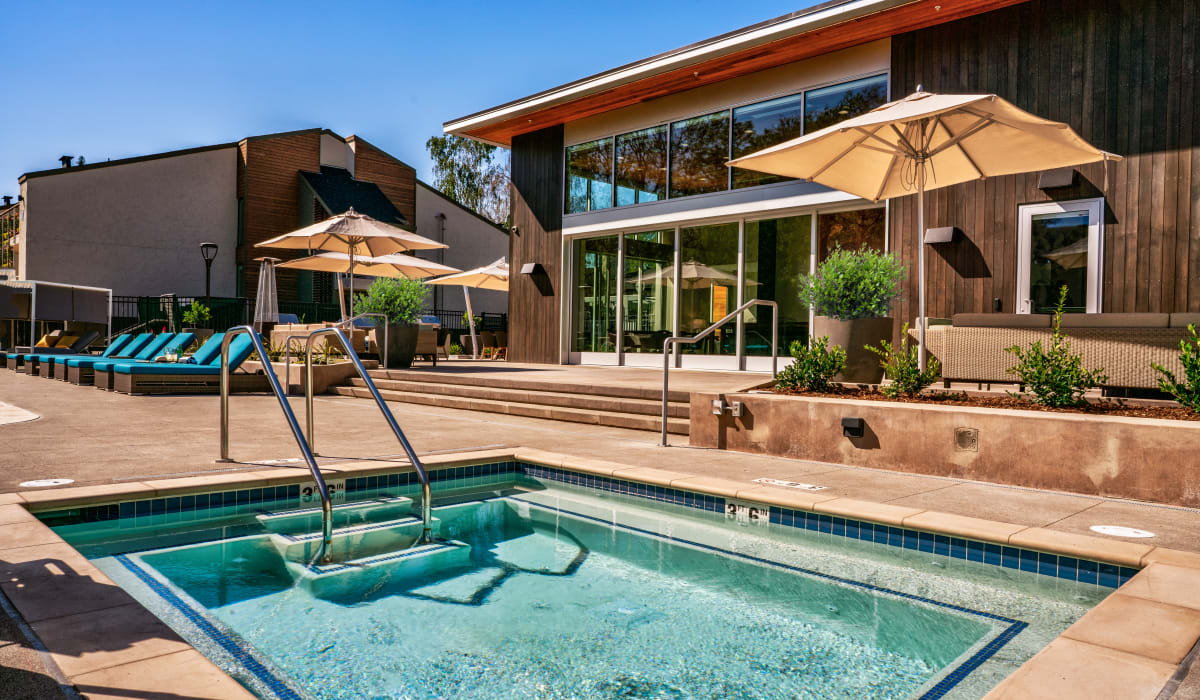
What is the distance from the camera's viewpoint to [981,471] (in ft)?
14.8

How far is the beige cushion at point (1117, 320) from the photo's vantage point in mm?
5627

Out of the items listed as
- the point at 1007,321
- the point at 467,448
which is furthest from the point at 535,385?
the point at 1007,321

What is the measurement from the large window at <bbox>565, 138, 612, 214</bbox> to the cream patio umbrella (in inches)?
240

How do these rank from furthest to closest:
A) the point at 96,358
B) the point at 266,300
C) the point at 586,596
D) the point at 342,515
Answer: the point at 266,300 < the point at 96,358 < the point at 342,515 < the point at 586,596

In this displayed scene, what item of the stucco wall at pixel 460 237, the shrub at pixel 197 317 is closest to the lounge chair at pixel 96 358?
the shrub at pixel 197 317

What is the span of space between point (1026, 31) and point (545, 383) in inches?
254

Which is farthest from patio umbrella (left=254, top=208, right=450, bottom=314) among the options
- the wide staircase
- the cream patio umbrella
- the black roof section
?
the black roof section

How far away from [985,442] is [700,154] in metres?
7.47

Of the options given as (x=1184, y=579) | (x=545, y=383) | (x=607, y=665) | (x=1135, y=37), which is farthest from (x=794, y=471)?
(x=1135, y=37)

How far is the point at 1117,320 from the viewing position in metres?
5.78

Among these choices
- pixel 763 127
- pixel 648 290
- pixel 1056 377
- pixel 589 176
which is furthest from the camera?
pixel 589 176

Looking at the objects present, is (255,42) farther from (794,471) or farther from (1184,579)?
(1184,579)

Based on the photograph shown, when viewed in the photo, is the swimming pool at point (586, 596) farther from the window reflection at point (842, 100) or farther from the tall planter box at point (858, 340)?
the window reflection at point (842, 100)

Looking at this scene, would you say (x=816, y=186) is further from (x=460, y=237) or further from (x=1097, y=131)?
(x=460, y=237)
